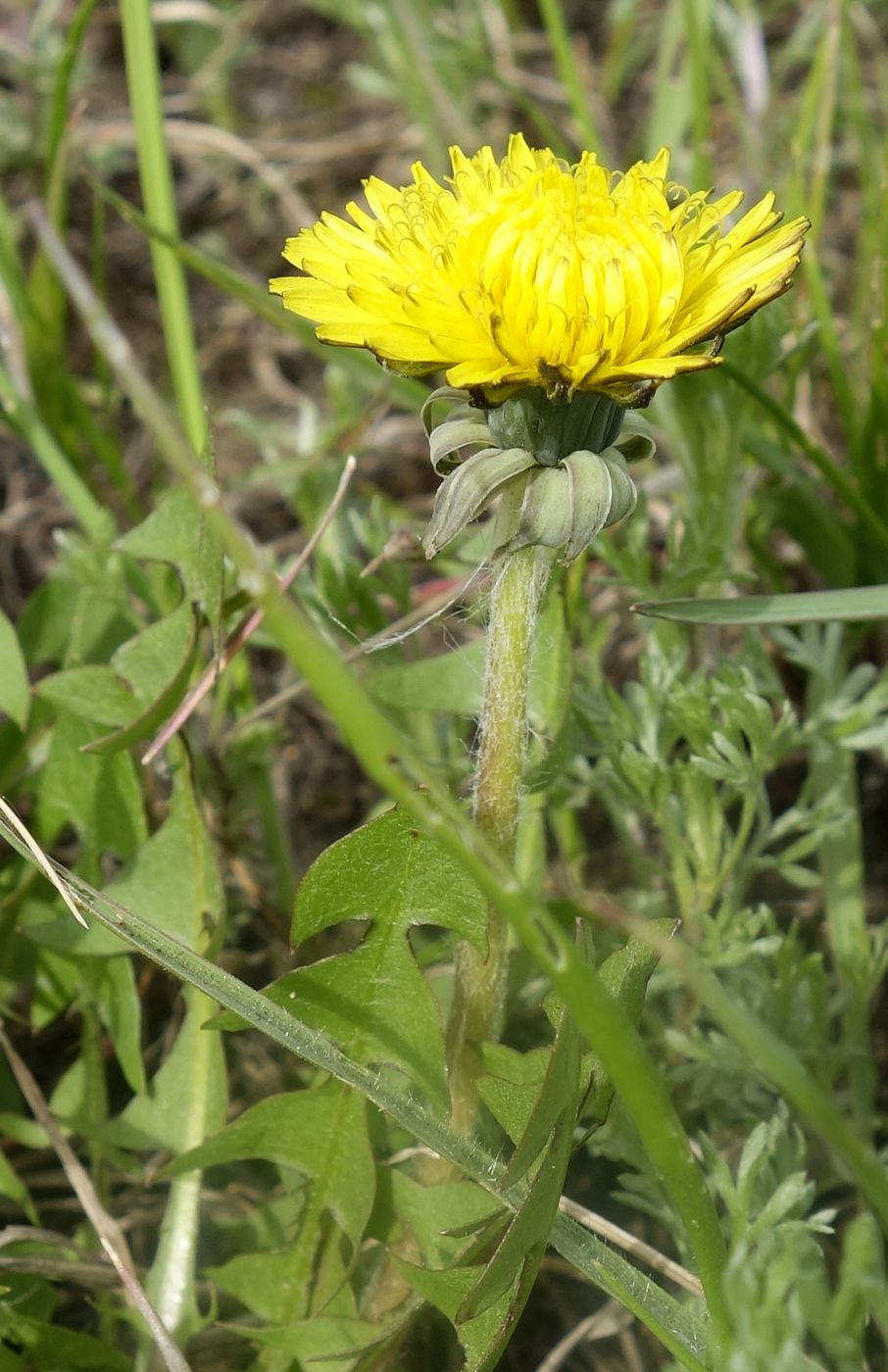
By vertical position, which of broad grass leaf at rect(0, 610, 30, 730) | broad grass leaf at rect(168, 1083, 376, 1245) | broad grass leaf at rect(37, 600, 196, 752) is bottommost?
broad grass leaf at rect(168, 1083, 376, 1245)

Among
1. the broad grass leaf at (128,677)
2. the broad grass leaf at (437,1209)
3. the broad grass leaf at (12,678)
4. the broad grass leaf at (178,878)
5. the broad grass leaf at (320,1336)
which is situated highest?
the broad grass leaf at (12,678)

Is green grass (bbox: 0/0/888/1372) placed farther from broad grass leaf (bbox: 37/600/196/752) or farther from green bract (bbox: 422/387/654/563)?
green bract (bbox: 422/387/654/563)

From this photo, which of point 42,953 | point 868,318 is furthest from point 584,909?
point 868,318

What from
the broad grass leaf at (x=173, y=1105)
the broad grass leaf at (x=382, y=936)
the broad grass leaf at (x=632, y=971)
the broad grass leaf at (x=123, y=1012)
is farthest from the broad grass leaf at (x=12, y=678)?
the broad grass leaf at (x=632, y=971)

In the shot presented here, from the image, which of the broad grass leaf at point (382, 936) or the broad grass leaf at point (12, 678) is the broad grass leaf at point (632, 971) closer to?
the broad grass leaf at point (382, 936)

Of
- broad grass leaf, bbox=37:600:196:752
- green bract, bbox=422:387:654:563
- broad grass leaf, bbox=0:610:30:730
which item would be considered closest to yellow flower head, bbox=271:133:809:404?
green bract, bbox=422:387:654:563
